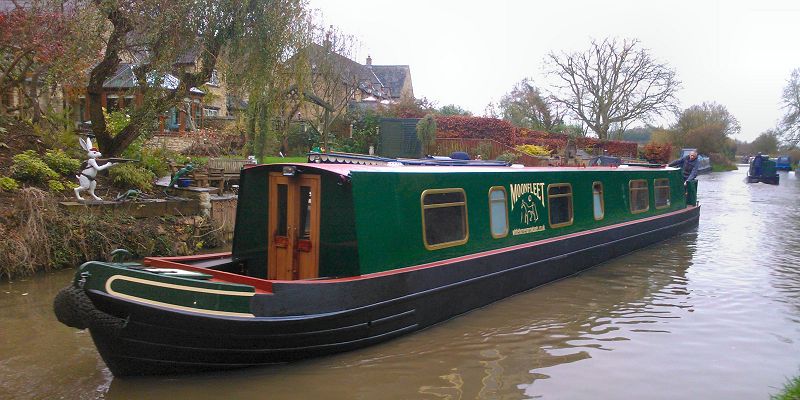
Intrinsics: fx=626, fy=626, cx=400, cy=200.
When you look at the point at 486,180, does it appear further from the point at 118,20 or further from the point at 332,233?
the point at 118,20

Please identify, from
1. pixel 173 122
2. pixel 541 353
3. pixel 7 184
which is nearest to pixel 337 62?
pixel 173 122

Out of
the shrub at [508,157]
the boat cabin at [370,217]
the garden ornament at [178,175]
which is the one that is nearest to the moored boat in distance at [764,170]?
the shrub at [508,157]

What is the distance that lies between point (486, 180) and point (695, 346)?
2.97 m

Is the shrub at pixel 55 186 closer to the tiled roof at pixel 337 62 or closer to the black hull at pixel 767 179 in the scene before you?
the tiled roof at pixel 337 62

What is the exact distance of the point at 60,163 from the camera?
10.8m

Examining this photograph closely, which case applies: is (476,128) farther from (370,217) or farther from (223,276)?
(223,276)

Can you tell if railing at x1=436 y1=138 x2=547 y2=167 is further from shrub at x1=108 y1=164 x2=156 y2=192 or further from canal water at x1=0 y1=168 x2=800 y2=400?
canal water at x1=0 y1=168 x2=800 y2=400

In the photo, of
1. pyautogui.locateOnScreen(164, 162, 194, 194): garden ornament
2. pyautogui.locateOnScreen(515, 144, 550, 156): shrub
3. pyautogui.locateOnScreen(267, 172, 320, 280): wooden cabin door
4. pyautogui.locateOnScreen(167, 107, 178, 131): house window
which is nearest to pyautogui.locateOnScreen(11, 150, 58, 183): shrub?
pyautogui.locateOnScreen(164, 162, 194, 194): garden ornament

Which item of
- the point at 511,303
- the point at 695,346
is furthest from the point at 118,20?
the point at 695,346

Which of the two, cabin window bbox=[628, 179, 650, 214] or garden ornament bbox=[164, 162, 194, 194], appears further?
cabin window bbox=[628, 179, 650, 214]

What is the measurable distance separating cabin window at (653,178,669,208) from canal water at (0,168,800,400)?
3548 millimetres

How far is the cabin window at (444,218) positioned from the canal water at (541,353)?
944 mm

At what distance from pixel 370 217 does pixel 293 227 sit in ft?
2.71

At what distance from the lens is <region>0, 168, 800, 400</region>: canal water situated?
209 inches
